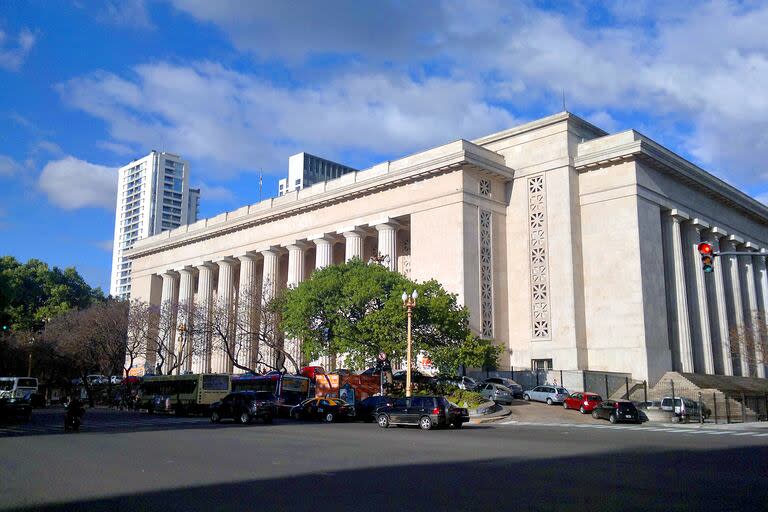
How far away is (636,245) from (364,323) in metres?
23.9

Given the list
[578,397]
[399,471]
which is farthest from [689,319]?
[399,471]

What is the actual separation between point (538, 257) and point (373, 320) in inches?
795

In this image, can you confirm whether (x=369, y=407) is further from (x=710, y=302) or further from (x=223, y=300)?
(x=710, y=302)

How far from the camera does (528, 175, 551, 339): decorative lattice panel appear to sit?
56.2 metres

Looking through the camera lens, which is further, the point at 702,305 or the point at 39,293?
the point at 39,293

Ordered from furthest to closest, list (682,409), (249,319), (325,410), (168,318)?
(168,318) → (249,319) → (682,409) → (325,410)

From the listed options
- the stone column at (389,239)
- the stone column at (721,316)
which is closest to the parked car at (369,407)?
the stone column at (389,239)

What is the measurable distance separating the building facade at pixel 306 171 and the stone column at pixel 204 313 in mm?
61963

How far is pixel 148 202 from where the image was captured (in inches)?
6496

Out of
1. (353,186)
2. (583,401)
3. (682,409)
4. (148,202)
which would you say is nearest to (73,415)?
(583,401)

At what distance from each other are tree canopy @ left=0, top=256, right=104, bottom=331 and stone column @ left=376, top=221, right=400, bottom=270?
153 feet

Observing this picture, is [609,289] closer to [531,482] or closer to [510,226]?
[510,226]

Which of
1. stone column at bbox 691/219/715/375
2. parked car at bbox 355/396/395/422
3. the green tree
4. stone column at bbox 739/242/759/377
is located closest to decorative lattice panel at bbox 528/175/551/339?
the green tree

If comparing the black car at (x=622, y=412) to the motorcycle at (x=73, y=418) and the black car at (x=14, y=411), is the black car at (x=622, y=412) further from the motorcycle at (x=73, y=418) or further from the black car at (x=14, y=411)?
the black car at (x=14, y=411)
